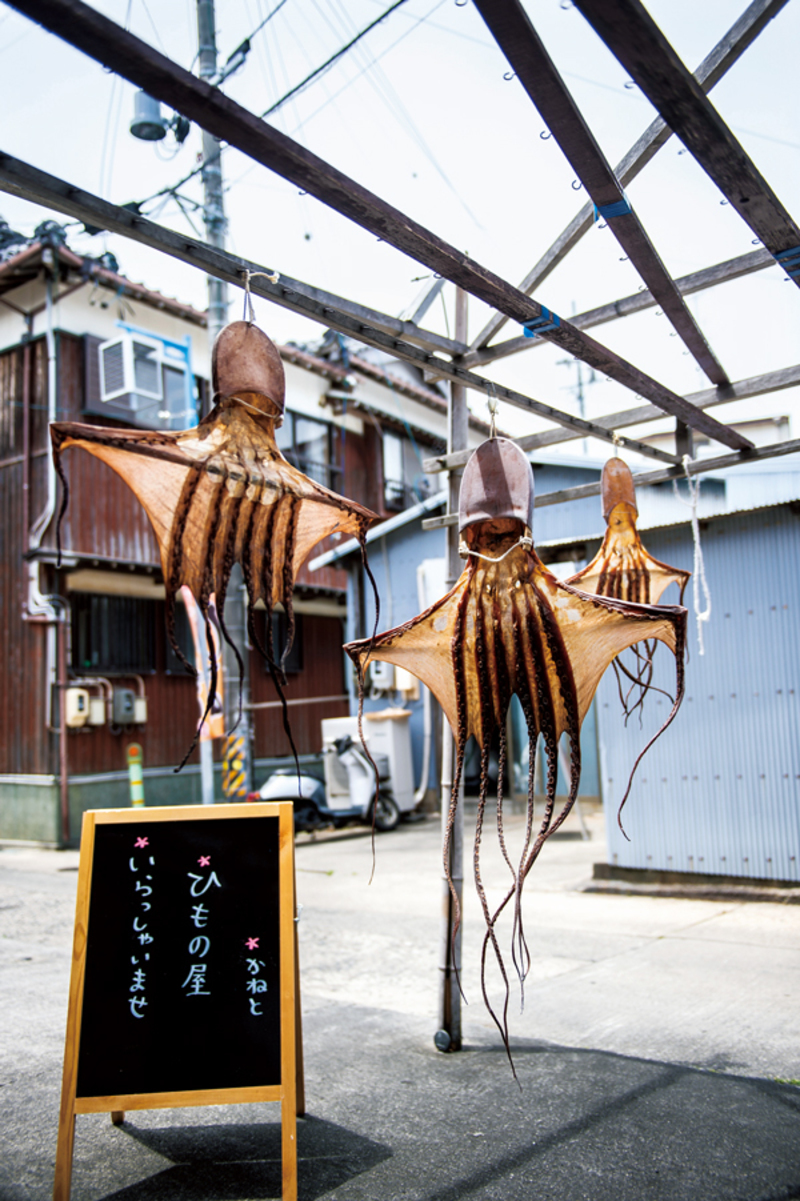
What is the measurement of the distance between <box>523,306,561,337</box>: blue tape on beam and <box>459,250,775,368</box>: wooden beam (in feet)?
2.55

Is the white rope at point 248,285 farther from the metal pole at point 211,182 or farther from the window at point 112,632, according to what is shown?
the window at point 112,632

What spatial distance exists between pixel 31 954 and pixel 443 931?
353 cm

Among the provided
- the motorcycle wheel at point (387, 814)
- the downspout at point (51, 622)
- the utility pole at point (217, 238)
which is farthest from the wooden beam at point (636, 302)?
the motorcycle wheel at point (387, 814)

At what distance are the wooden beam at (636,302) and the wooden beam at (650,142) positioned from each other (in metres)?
0.09

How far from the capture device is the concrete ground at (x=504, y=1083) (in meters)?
2.93

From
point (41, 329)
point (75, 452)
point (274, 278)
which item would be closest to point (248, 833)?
point (274, 278)

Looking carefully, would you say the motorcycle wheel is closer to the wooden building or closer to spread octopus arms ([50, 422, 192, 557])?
the wooden building

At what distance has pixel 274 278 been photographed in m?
2.75

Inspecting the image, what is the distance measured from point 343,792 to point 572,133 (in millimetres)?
12310

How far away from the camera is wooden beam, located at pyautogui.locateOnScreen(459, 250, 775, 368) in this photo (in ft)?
11.8

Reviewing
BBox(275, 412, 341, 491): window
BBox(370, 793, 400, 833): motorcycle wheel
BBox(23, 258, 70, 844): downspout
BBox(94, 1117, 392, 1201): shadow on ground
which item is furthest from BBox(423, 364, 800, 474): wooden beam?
BBox(275, 412, 341, 491): window

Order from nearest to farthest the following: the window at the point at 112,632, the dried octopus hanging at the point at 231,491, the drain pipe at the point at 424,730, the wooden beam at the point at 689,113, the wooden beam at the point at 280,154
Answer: the wooden beam at the point at 280,154 → the wooden beam at the point at 689,113 → the dried octopus hanging at the point at 231,491 → the window at the point at 112,632 → the drain pipe at the point at 424,730

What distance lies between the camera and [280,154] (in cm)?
206

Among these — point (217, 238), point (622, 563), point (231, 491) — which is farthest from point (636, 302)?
point (217, 238)
